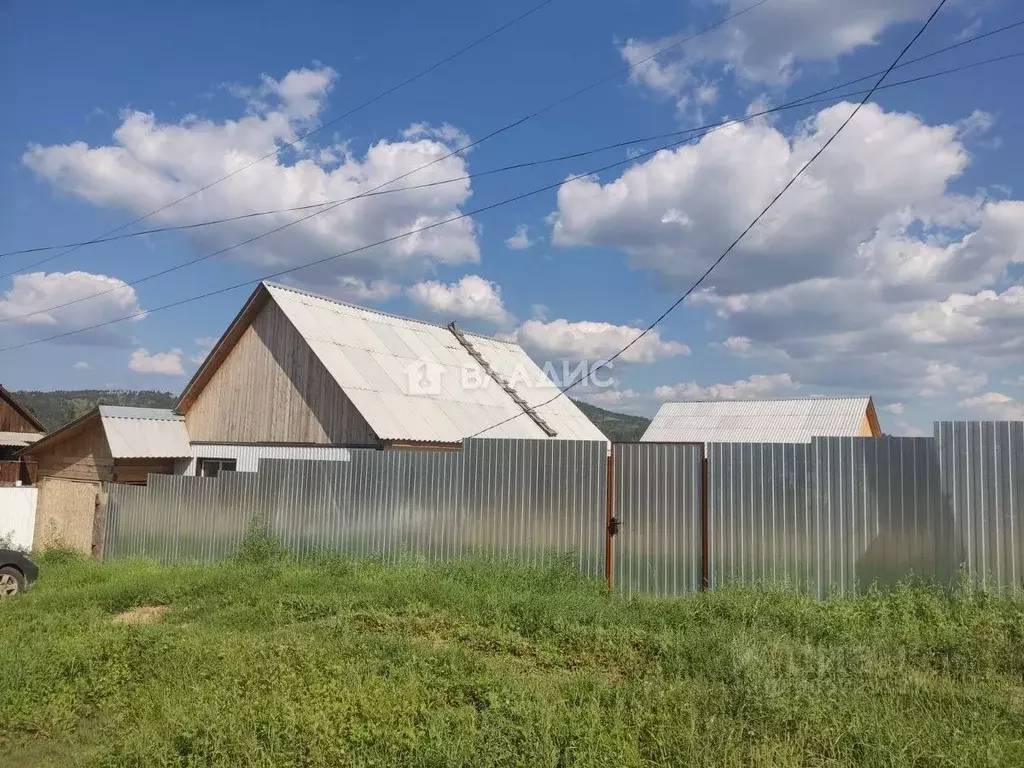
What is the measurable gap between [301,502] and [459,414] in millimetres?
5621

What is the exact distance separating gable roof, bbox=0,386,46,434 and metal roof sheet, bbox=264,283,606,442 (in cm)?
2771

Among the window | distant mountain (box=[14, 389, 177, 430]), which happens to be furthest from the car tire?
distant mountain (box=[14, 389, 177, 430])

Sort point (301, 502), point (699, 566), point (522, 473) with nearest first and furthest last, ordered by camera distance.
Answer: point (699, 566), point (522, 473), point (301, 502)

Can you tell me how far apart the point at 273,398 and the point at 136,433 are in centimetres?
293

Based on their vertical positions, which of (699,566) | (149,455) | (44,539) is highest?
(149,455)

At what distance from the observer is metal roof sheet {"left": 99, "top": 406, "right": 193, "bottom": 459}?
14.0 meters

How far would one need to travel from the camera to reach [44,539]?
14.9 metres

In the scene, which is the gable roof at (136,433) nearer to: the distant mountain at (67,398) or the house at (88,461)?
the house at (88,461)

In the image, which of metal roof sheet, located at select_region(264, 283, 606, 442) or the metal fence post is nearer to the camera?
the metal fence post

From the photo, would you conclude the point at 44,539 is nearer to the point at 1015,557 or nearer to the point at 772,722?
the point at 772,722

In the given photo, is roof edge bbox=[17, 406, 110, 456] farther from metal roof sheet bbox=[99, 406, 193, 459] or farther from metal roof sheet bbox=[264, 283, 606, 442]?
metal roof sheet bbox=[264, 283, 606, 442]

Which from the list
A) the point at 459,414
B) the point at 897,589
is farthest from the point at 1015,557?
the point at 459,414

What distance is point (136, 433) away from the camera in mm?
14648

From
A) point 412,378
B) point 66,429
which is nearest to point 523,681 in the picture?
point 412,378
